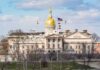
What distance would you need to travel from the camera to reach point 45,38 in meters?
154

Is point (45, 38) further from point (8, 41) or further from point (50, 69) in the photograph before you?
point (50, 69)

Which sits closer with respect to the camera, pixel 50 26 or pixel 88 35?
pixel 50 26

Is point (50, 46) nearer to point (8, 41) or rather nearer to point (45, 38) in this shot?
point (45, 38)

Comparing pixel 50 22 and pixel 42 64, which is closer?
pixel 42 64

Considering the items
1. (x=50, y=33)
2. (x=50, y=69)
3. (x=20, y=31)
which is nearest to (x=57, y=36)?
(x=50, y=33)

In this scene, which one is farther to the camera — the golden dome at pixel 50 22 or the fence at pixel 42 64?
the golden dome at pixel 50 22

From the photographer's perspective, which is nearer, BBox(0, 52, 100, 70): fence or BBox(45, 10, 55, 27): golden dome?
BBox(0, 52, 100, 70): fence

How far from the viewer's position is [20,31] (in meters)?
124

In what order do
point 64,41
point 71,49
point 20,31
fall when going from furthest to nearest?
1. point 64,41
2. point 71,49
3. point 20,31

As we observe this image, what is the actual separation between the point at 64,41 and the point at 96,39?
34.5ft

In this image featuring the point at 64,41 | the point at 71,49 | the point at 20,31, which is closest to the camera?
the point at 20,31

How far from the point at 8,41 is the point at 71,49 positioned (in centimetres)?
1942

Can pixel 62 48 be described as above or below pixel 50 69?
below

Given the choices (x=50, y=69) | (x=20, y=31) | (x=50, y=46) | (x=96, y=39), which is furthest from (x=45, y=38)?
(x=50, y=69)
